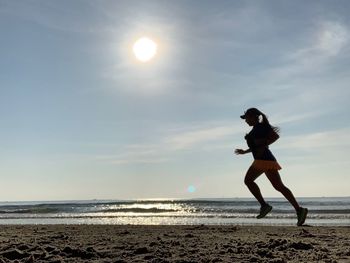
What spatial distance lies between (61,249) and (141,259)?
154 cm

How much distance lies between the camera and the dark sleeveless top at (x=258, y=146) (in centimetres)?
833

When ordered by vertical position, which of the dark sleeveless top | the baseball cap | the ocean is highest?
the baseball cap

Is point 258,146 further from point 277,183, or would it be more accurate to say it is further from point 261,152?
point 277,183

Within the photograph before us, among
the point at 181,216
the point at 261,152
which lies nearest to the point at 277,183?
the point at 261,152

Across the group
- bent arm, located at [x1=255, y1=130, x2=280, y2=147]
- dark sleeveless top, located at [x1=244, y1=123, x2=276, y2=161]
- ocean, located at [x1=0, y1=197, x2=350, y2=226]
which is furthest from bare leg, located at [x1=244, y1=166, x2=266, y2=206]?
ocean, located at [x1=0, y1=197, x2=350, y2=226]

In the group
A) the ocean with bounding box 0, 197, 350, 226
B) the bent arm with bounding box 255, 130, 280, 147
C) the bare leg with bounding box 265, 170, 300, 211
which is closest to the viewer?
the bent arm with bounding box 255, 130, 280, 147

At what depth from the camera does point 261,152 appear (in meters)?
8.33

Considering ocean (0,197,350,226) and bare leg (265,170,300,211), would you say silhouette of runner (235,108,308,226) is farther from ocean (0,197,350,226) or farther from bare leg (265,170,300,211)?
ocean (0,197,350,226)

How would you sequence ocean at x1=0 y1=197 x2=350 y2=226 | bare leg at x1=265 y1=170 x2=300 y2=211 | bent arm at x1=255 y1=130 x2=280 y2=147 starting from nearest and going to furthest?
bent arm at x1=255 y1=130 x2=280 y2=147, bare leg at x1=265 y1=170 x2=300 y2=211, ocean at x1=0 y1=197 x2=350 y2=226

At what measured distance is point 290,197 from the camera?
865cm

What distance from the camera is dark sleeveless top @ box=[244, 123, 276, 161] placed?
27.3 ft

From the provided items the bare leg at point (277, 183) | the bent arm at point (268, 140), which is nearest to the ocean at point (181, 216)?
the bare leg at point (277, 183)

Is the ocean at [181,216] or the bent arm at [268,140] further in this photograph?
the ocean at [181,216]

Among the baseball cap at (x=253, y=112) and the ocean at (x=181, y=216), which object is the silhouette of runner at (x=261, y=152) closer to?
the baseball cap at (x=253, y=112)
